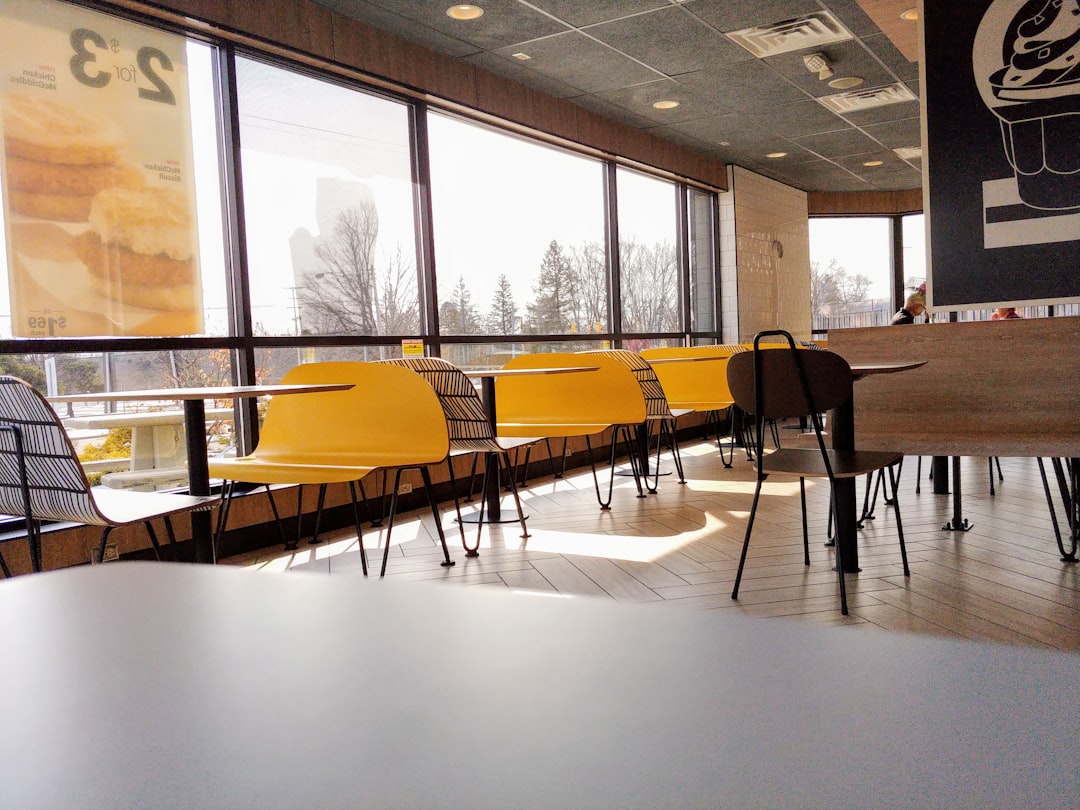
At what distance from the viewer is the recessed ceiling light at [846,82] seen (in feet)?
21.9

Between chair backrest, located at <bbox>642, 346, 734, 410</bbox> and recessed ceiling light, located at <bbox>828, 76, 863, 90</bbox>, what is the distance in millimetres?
2269

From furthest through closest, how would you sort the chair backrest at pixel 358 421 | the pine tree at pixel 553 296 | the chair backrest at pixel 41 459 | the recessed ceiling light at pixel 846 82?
the pine tree at pixel 553 296 < the recessed ceiling light at pixel 846 82 < the chair backrest at pixel 358 421 < the chair backrest at pixel 41 459

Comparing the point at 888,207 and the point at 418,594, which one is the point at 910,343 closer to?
the point at 418,594

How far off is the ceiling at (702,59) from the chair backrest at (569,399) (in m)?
2.05

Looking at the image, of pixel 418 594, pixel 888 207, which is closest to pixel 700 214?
pixel 888 207

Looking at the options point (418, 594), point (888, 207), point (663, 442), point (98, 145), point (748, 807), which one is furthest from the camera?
point (888, 207)

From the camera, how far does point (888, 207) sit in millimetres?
11688

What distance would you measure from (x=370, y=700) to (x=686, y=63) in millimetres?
6522

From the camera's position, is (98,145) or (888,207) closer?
(98,145)

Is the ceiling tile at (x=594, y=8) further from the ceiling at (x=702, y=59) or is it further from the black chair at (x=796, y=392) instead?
the black chair at (x=796, y=392)

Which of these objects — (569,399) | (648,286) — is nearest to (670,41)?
(569,399)

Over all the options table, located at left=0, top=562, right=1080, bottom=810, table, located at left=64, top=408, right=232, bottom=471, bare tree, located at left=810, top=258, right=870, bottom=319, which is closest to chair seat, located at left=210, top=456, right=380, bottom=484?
table, located at left=64, top=408, right=232, bottom=471

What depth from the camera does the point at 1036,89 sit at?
342cm

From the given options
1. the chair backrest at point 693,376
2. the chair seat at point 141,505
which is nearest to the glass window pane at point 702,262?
the chair backrest at point 693,376
